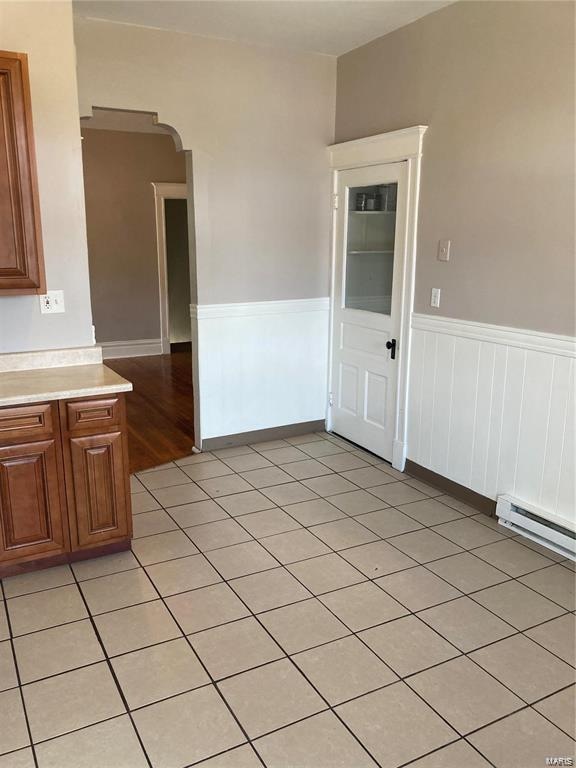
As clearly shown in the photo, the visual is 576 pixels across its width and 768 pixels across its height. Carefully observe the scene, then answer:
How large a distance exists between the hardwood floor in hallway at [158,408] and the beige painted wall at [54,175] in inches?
52.1

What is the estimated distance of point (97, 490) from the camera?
9.15ft

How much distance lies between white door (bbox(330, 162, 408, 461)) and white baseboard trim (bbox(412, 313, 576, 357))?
1.03 ft

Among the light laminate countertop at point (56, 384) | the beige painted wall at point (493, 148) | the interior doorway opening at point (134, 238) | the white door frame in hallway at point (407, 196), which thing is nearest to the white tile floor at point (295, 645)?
the white door frame in hallway at point (407, 196)

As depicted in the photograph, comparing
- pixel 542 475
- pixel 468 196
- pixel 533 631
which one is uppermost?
pixel 468 196

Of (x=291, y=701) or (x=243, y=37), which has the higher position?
(x=243, y=37)

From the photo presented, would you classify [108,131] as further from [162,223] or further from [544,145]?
[544,145]

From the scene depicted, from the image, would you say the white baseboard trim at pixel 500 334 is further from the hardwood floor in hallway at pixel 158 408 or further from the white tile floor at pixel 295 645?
the hardwood floor in hallway at pixel 158 408

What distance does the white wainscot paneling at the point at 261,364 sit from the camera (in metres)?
4.25

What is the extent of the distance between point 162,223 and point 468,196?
16.0 feet

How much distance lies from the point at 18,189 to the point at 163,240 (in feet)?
16.2

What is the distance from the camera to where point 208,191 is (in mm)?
4020

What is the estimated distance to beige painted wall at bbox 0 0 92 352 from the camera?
2750 millimetres

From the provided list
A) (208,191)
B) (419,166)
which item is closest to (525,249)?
(419,166)

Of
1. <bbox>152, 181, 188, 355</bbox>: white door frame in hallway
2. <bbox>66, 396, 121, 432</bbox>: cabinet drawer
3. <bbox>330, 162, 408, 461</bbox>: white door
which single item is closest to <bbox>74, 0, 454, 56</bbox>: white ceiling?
<bbox>330, 162, 408, 461</bbox>: white door
